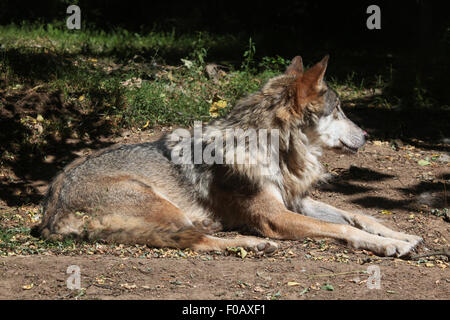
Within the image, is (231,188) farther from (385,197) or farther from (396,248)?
(385,197)

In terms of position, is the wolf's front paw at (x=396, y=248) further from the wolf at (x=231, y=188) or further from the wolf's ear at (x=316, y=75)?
the wolf's ear at (x=316, y=75)

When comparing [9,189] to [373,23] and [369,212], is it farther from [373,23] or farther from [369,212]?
[373,23]

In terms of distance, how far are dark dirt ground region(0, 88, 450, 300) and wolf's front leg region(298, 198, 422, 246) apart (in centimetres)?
22

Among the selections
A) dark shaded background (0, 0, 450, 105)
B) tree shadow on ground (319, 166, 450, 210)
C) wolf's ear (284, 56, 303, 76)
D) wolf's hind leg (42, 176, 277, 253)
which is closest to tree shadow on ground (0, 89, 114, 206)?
wolf's hind leg (42, 176, 277, 253)

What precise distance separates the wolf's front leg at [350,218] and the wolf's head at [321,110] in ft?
2.08

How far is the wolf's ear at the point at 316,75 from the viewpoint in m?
4.82

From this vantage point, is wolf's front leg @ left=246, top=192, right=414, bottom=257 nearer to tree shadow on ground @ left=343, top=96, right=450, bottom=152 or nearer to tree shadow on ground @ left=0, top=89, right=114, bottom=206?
tree shadow on ground @ left=0, top=89, right=114, bottom=206

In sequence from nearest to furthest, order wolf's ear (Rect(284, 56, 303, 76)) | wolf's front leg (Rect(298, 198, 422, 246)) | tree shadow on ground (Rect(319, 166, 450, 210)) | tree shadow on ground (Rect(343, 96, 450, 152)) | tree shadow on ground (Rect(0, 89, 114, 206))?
wolf's front leg (Rect(298, 198, 422, 246)) < wolf's ear (Rect(284, 56, 303, 76)) < tree shadow on ground (Rect(319, 166, 450, 210)) < tree shadow on ground (Rect(0, 89, 114, 206)) < tree shadow on ground (Rect(343, 96, 450, 152))

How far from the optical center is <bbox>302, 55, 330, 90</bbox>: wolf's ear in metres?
4.82

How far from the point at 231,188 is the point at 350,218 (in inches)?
50.4

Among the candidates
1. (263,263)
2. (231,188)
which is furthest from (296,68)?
(263,263)

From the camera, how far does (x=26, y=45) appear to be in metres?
10.0

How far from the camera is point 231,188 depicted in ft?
16.9

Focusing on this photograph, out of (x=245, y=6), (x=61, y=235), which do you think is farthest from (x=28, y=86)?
(x=245, y=6)
